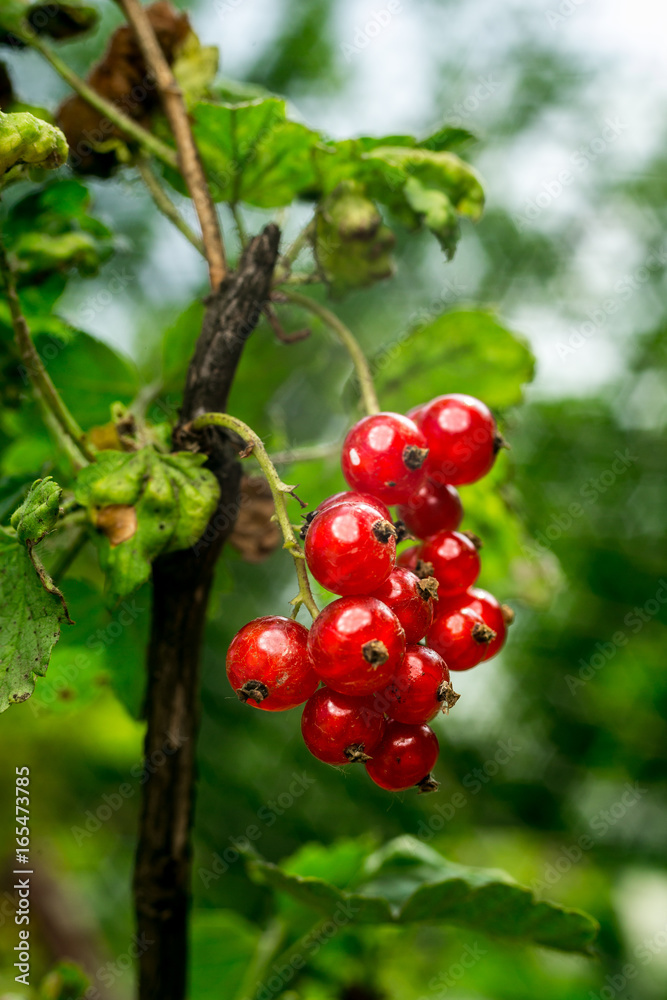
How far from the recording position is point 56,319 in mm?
955

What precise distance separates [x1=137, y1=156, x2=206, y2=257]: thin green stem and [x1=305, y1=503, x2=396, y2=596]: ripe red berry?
1.26 ft

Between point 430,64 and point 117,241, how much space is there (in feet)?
6.84

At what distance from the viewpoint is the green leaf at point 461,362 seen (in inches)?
38.6

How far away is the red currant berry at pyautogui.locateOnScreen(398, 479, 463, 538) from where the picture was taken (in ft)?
2.27

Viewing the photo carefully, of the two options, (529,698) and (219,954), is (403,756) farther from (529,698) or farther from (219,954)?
(529,698)

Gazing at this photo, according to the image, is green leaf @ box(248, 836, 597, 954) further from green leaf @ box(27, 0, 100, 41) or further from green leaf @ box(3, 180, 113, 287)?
green leaf @ box(27, 0, 100, 41)

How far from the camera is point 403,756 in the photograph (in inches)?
21.5

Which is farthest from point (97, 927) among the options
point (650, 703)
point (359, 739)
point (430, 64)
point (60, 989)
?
point (430, 64)

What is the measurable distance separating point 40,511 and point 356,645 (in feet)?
0.84

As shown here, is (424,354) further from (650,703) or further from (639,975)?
(639,975)
